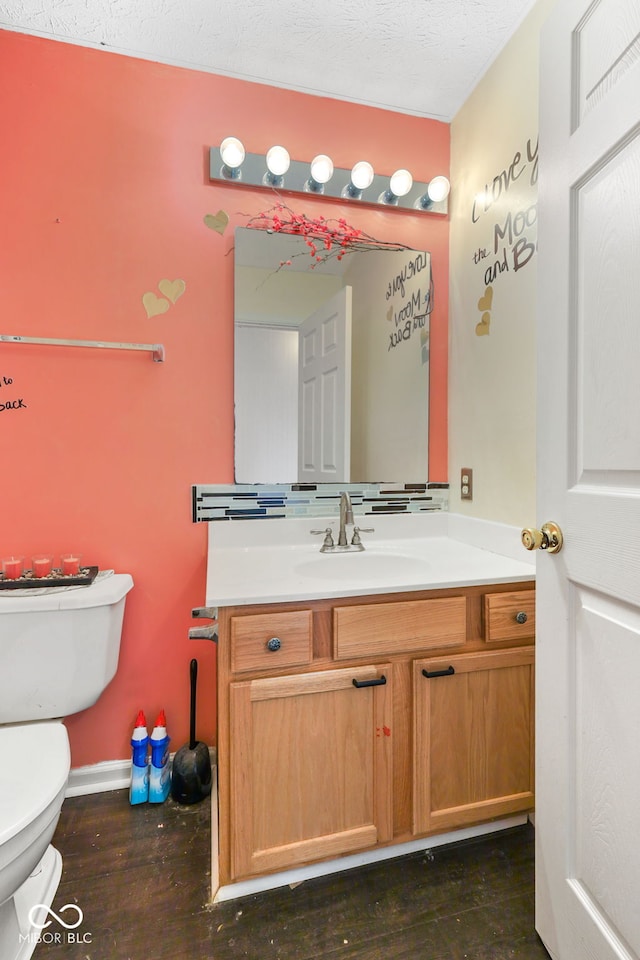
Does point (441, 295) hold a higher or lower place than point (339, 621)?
higher

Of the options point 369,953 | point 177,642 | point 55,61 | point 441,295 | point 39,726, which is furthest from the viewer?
point 441,295

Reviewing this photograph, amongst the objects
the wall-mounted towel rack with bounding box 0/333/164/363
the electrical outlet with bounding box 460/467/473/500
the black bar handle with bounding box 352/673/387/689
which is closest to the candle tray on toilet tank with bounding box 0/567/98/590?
the wall-mounted towel rack with bounding box 0/333/164/363

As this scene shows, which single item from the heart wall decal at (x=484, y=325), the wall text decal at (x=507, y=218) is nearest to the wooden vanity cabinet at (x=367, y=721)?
the heart wall decal at (x=484, y=325)

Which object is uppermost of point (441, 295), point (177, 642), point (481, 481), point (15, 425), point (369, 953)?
point (441, 295)

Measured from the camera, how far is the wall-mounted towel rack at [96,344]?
4.72 feet

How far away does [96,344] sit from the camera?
150 cm

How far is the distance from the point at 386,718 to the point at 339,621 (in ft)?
0.94

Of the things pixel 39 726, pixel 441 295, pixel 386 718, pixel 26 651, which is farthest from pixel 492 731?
pixel 441 295

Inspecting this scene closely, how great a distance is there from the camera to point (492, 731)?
130cm

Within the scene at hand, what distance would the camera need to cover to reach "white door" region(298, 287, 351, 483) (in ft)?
5.52

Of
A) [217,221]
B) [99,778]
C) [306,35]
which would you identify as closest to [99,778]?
[99,778]

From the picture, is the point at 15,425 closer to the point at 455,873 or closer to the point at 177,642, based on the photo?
the point at 177,642

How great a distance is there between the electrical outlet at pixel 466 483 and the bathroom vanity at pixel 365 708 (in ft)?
1.33

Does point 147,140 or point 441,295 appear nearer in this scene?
point 147,140
